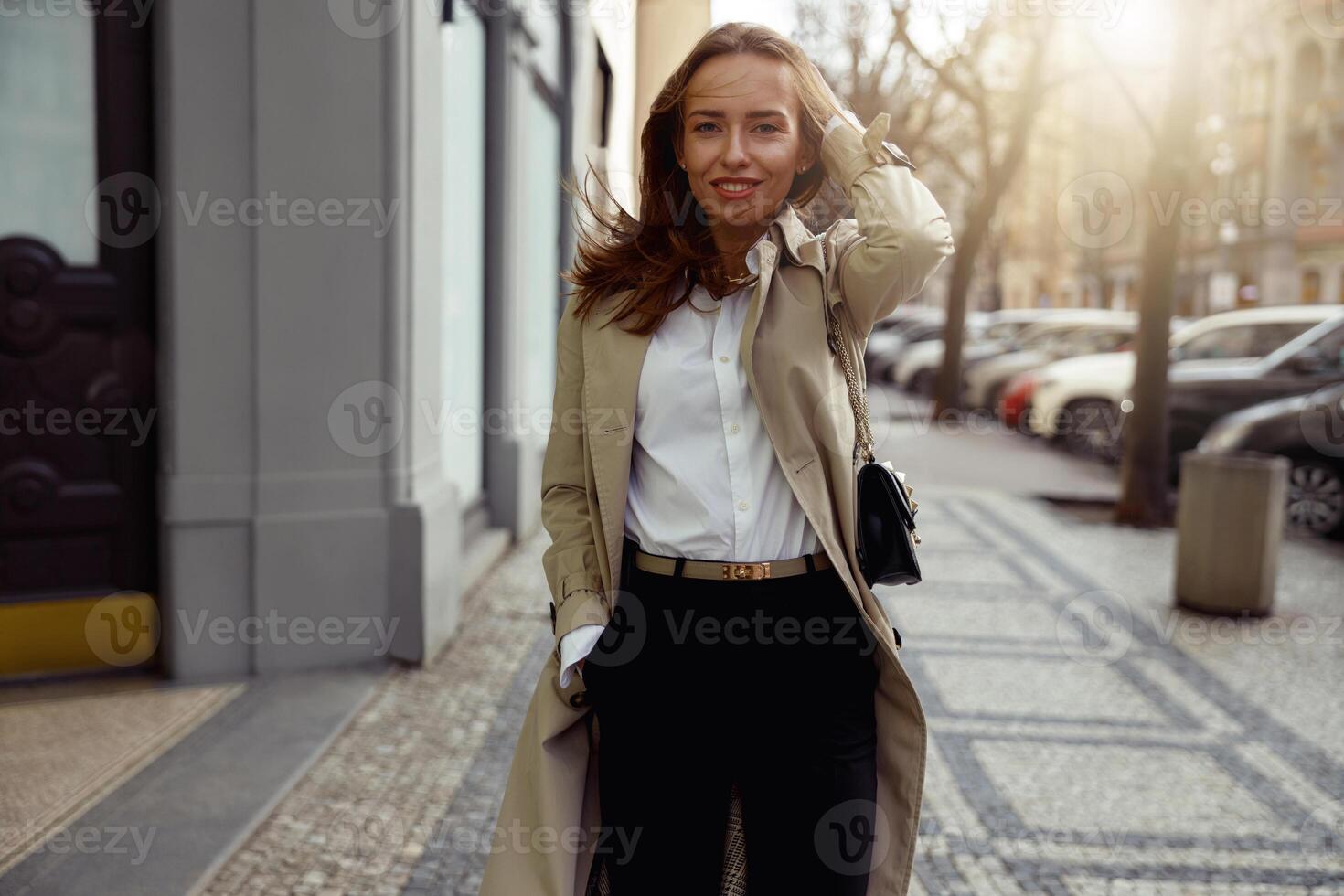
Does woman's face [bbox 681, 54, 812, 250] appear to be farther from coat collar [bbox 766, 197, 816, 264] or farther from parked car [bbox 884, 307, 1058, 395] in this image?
parked car [bbox 884, 307, 1058, 395]

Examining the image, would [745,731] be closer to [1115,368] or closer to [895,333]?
[1115,368]

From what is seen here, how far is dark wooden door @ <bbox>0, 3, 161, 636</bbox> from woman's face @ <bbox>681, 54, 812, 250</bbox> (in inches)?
128

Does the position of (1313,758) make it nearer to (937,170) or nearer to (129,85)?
(129,85)

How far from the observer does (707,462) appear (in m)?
1.98


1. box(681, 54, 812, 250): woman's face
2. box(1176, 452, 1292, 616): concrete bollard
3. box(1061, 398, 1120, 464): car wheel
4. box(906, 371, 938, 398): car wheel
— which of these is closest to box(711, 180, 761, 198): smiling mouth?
box(681, 54, 812, 250): woman's face

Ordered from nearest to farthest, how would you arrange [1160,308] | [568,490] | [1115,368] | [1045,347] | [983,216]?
[568,490] < [1160,308] < [1115,368] < [983,216] < [1045,347]

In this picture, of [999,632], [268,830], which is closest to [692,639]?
[268,830]

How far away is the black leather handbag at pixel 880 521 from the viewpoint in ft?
6.46

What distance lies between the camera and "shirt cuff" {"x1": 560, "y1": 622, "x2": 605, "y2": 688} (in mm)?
1961

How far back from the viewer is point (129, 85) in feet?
14.8

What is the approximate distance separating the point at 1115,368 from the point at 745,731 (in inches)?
527

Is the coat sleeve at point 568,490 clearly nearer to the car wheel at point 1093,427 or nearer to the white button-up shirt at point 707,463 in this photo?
the white button-up shirt at point 707,463

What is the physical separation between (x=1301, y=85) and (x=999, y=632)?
40.6 m

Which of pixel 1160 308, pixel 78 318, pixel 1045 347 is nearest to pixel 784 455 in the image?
pixel 78 318
